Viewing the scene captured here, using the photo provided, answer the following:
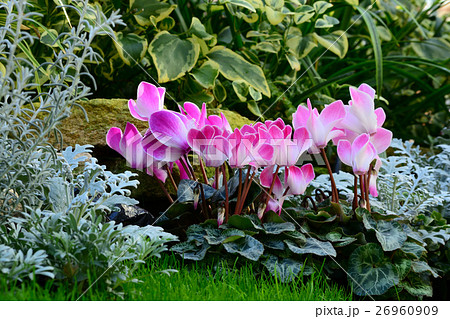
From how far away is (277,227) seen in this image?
1481 millimetres

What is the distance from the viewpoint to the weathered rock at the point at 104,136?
206 cm

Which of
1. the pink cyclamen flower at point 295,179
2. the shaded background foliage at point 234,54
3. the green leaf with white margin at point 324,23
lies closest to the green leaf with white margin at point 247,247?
the pink cyclamen flower at point 295,179

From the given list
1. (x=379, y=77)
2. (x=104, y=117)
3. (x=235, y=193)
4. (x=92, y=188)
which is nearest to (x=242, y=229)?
(x=235, y=193)

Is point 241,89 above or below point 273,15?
below

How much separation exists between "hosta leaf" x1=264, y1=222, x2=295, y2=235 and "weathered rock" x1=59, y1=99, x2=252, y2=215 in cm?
64

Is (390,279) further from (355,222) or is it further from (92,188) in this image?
(92,188)

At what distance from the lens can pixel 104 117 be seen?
6.96 feet

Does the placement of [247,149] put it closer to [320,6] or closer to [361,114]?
[361,114]

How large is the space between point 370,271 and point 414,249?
7.3 inches

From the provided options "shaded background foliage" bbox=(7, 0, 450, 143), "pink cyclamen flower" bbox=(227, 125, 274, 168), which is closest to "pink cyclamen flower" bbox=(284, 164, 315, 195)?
"pink cyclamen flower" bbox=(227, 125, 274, 168)

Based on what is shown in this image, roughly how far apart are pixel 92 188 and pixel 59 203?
0.11 m

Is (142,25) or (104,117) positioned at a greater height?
(142,25)

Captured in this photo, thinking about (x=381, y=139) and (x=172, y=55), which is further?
(x=172, y=55)

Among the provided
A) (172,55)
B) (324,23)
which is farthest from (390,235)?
(324,23)
